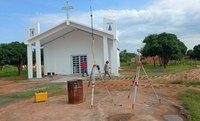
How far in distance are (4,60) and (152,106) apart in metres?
27.2

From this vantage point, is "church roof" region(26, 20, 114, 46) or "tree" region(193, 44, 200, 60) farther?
"tree" region(193, 44, 200, 60)

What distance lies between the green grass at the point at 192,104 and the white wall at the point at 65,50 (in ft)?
55.2

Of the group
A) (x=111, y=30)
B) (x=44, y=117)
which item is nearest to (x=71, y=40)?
(x=111, y=30)

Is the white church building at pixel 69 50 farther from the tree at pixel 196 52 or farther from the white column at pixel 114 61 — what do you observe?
the tree at pixel 196 52

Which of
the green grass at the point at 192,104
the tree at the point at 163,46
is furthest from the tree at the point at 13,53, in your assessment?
the green grass at the point at 192,104

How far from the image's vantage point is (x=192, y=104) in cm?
975

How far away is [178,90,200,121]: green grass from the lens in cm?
794

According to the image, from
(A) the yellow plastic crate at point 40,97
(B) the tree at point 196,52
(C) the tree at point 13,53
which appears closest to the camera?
(A) the yellow plastic crate at point 40,97

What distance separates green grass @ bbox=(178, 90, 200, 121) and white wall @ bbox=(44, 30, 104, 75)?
1682cm

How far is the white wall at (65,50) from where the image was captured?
93.1 feet

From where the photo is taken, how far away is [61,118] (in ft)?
28.1

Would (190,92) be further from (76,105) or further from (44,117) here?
(44,117)

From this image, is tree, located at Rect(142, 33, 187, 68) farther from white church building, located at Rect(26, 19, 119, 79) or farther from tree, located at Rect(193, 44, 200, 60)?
tree, located at Rect(193, 44, 200, 60)

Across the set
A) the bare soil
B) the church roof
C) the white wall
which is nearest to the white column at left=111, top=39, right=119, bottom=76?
the church roof
